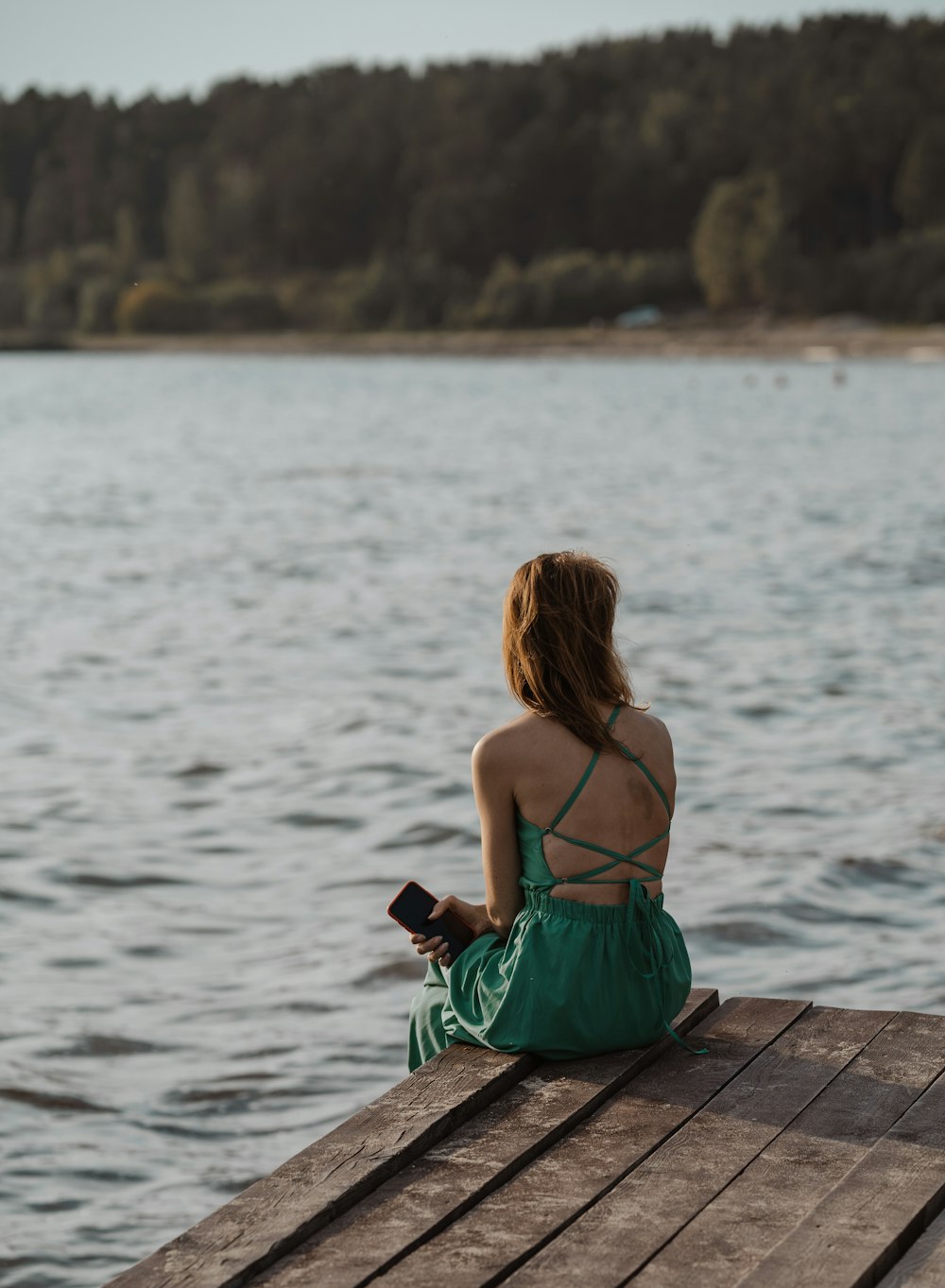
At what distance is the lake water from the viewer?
A: 19.7ft

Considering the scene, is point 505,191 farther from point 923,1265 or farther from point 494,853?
point 923,1265

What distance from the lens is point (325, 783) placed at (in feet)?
33.5

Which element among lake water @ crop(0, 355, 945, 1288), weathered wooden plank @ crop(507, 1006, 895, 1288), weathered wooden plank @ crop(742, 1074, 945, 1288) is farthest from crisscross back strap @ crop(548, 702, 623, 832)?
lake water @ crop(0, 355, 945, 1288)

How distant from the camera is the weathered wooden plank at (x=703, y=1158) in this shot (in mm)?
2926

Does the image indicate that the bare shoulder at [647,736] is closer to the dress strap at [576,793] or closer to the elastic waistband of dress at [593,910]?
the dress strap at [576,793]

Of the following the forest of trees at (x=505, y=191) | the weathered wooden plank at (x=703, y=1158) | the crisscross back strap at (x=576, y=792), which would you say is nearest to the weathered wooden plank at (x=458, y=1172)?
the weathered wooden plank at (x=703, y=1158)

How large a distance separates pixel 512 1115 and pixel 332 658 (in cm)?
1111

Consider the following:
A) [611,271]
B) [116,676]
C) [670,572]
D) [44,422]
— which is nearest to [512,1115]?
[116,676]

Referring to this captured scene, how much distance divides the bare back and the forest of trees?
11085 cm

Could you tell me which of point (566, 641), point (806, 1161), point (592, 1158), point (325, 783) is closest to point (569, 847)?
point (566, 641)

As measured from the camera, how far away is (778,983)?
23.0ft

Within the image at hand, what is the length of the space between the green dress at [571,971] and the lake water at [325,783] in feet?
5.27

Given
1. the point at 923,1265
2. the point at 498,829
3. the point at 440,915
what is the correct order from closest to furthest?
the point at 923,1265
the point at 498,829
the point at 440,915

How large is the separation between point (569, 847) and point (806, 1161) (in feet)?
3.05
